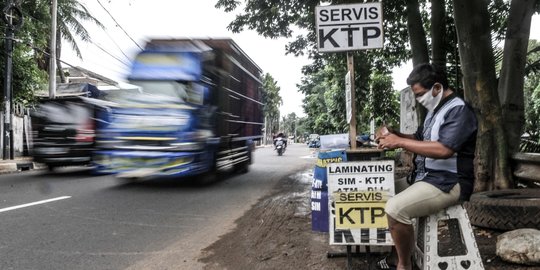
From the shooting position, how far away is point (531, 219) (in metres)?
4.38

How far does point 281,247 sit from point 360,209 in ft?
5.19

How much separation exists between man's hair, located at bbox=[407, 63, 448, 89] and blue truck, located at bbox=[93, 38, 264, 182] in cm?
686

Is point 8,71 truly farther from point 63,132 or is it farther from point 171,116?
point 171,116

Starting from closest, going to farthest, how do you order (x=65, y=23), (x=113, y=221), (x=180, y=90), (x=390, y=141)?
(x=390, y=141)
(x=113, y=221)
(x=180, y=90)
(x=65, y=23)

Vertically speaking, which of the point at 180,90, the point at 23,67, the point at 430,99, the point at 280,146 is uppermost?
the point at 23,67

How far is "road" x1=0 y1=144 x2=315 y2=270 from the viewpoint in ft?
15.2

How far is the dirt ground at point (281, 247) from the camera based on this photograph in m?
4.15

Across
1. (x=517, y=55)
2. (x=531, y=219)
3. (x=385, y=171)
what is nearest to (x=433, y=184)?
(x=385, y=171)

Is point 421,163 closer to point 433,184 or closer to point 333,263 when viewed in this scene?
point 433,184

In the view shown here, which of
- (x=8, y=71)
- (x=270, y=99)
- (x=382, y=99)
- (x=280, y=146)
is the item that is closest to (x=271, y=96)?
(x=270, y=99)

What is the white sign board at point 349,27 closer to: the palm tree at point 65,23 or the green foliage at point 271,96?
the palm tree at point 65,23

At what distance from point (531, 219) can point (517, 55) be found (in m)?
3.10

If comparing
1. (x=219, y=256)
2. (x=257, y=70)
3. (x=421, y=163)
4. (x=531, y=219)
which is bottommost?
(x=219, y=256)

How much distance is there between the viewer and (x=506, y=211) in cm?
455
